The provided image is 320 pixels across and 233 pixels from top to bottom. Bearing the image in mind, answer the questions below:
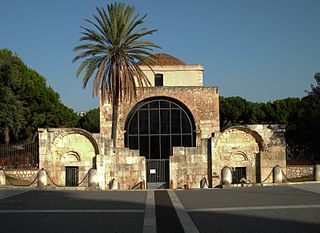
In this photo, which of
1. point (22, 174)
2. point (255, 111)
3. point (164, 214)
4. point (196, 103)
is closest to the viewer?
point (164, 214)

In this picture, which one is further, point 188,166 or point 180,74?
point 180,74

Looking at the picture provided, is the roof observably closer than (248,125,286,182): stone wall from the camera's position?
No

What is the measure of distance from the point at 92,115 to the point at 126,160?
40.8 m

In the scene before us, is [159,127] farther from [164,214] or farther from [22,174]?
[164,214]

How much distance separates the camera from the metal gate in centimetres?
3297

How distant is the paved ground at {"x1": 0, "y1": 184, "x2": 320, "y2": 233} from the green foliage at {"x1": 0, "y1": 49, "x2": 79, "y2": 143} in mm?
18155

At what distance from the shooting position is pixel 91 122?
227 feet

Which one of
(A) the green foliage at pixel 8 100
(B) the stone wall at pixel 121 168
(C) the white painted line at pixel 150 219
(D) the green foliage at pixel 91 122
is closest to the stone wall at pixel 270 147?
(B) the stone wall at pixel 121 168

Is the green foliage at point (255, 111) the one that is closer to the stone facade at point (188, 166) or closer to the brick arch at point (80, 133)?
the stone facade at point (188, 166)

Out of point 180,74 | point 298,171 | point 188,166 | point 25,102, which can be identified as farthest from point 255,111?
point 25,102

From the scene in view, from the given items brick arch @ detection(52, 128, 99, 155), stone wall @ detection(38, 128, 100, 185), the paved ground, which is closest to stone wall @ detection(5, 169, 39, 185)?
stone wall @ detection(38, 128, 100, 185)

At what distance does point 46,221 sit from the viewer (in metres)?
11.8

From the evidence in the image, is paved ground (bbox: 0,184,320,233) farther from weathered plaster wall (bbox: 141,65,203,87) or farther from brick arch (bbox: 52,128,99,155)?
weathered plaster wall (bbox: 141,65,203,87)

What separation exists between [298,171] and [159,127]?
15.1 metres
